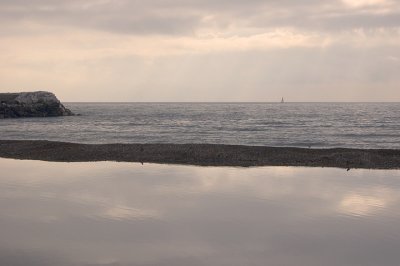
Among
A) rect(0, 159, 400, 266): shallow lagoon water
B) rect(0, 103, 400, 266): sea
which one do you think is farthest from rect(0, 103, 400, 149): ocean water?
rect(0, 159, 400, 266): shallow lagoon water

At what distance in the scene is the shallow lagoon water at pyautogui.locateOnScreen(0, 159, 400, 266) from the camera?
1041 centimetres

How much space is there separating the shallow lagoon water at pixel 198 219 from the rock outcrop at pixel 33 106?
101389 mm

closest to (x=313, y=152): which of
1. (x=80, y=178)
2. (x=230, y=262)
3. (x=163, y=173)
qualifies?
(x=163, y=173)

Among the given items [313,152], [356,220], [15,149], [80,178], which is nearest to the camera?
[356,220]

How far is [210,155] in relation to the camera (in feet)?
102

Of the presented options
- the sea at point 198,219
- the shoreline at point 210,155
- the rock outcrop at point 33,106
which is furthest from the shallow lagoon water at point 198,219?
the rock outcrop at point 33,106

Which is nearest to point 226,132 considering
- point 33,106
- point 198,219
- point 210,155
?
point 210,155

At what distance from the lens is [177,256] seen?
1034cm

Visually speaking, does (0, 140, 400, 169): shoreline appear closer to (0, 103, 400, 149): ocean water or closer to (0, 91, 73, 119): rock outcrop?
(0, 103, 400, 149): ocean water

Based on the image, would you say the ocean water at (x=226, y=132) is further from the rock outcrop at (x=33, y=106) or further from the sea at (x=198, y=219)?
the rock outcrop at (x=33, y=106)

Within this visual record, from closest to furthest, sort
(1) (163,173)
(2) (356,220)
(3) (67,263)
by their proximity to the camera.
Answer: (3) (67,263), (2) (356,220), (1) (163,173)

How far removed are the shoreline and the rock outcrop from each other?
280 feet

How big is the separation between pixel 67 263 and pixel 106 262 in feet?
2.74

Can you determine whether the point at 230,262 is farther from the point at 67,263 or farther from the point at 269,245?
the point at 67,263
